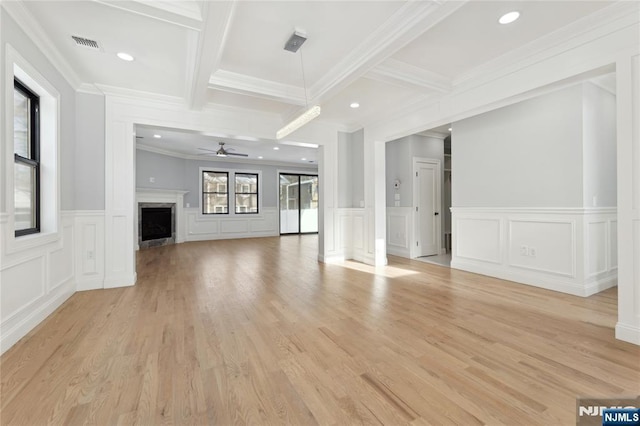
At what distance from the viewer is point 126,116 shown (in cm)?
393

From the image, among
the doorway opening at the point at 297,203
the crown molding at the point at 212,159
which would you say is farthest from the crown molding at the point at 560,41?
the doorway opening at the point at 297,203

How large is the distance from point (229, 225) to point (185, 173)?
216 centimetres

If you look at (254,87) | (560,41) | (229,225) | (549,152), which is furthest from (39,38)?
→ (229,225)

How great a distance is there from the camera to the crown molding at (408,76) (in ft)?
10.6

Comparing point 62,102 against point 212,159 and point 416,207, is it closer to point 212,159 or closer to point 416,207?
point 416,207

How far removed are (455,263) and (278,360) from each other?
3.89m

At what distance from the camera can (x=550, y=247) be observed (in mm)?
3662

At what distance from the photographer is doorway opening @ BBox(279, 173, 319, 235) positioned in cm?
1086

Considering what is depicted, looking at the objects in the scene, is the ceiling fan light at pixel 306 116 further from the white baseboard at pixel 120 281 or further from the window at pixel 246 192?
the window at pixel 246 192

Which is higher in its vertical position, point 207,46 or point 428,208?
point 207,46

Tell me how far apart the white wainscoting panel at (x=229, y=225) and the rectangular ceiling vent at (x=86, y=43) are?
6525 millimetres

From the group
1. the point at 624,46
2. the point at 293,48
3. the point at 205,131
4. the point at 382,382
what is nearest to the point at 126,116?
the point at 205,131

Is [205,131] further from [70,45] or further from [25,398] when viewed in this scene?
[25,398]

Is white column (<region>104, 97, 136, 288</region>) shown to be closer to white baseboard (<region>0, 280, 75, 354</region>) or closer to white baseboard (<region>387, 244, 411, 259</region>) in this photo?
white baseboard (<region>0, 280, 75, 354</region>)
